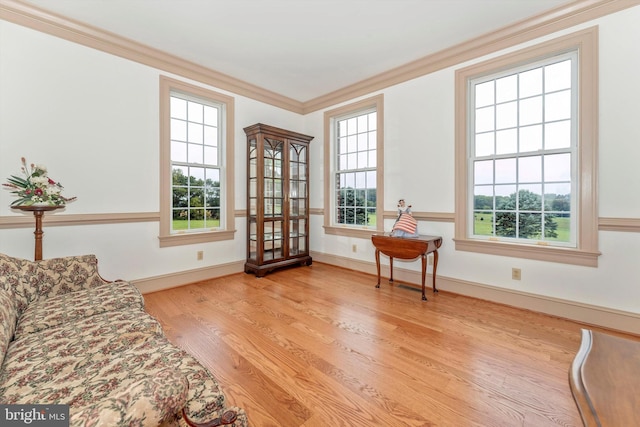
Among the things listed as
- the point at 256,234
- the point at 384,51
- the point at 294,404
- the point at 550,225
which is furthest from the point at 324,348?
the point at 384,51

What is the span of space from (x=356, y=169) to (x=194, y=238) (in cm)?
245

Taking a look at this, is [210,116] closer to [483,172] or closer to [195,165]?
[195,165]

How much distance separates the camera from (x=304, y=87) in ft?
13.5

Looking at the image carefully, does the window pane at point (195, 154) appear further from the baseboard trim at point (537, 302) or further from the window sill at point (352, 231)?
the baseboard trim at point (537, 302)

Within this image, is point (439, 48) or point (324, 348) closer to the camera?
point (324, 348)

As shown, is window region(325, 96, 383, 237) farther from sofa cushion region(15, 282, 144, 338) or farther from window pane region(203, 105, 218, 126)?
sofa cushion region(15, 282, 144, 338)

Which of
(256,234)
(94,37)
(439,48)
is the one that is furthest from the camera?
(256,234)

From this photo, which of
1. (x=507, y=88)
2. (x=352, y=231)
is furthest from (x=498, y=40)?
(x=352, y=231)

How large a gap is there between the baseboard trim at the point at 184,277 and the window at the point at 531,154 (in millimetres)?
2983

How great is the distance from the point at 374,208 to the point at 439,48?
2058 mm

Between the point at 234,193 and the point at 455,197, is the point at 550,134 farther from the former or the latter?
the point at 234,193

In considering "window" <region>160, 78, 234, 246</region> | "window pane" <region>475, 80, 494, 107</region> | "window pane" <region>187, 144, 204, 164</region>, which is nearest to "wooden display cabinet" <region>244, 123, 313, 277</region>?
"window" <region>160, 78, 234, 246</region>

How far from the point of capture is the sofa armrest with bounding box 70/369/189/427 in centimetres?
65

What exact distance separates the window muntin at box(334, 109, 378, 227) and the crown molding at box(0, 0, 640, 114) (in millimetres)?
402
